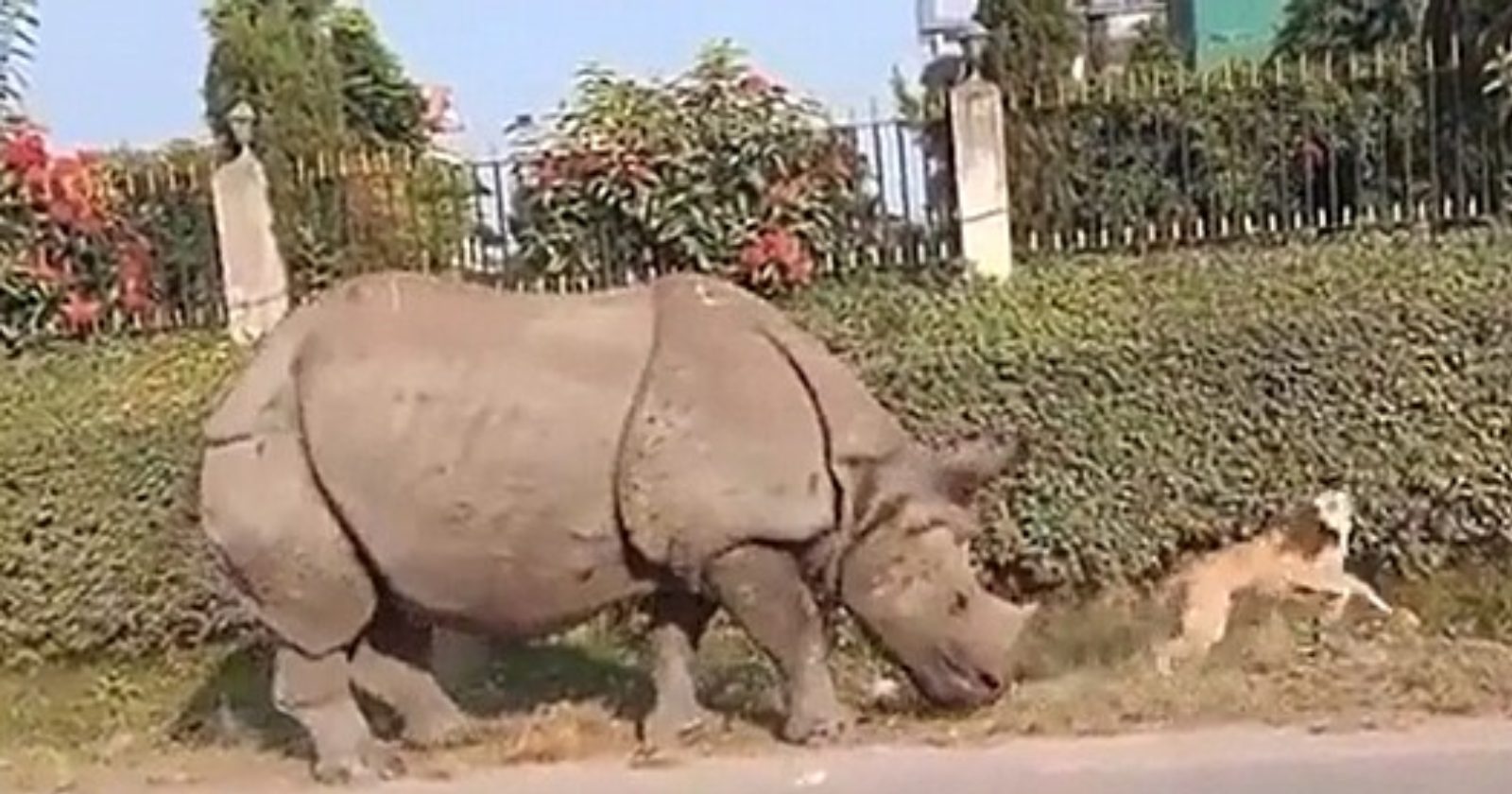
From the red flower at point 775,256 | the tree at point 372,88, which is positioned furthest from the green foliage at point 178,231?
the red flower at point 775,256

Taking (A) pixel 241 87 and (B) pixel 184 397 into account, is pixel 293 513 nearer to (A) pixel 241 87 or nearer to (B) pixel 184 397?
(B) pixel 184 397

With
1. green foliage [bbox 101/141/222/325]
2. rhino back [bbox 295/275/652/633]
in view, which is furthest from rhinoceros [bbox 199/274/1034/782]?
green foliage [bbox 101/141/222/325]

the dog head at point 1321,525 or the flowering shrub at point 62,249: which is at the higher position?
the flowering shrub at point 62,249

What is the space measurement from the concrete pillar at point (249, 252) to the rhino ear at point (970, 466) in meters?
5.85

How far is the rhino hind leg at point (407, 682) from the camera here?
8141mm

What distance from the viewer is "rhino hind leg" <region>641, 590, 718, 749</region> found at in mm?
8039

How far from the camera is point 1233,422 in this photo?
9703 millimetres

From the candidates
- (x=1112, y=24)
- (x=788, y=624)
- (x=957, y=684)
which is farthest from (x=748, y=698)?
(x=1112, y=24)

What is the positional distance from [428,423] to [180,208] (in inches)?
253

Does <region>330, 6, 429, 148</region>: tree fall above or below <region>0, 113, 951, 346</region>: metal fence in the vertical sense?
above

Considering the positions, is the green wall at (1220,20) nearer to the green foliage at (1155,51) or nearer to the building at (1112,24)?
the building at (1112,24)

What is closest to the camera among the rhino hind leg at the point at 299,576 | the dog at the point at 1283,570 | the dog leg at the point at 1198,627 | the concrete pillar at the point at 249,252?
the rhino hind leg at the point at 299,576

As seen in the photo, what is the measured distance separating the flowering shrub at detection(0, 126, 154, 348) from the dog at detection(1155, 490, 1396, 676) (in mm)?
6442

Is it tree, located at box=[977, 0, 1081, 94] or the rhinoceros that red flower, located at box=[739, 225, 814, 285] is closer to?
tree, located at box=[977, 0, 1081, 94]
